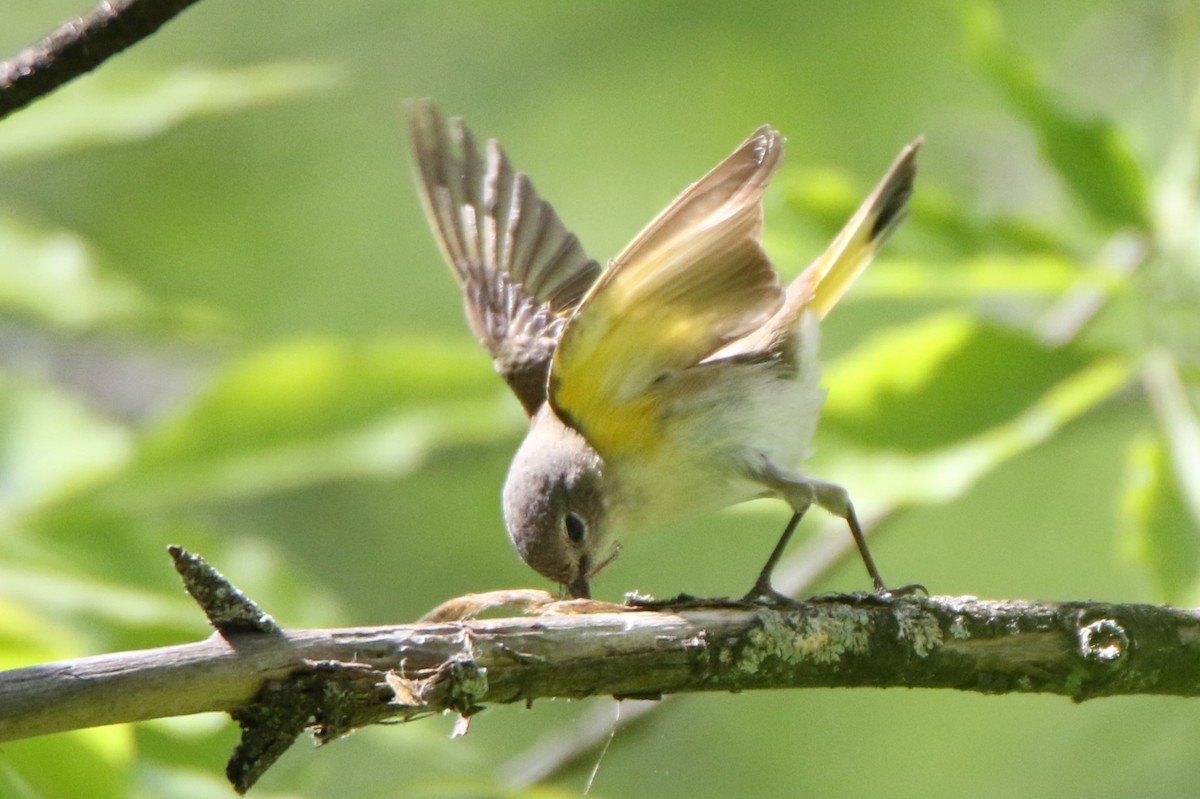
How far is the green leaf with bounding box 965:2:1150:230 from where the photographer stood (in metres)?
2.98

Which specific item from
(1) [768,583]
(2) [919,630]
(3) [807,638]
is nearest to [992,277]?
(1) [768,583]

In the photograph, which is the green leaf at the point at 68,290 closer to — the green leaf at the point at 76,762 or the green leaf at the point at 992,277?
the green leaf at the point at 76,762

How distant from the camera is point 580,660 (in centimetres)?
201

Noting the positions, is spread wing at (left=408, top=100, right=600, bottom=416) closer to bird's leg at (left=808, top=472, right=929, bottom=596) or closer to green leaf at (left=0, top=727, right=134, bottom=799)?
bird's leg at (left=808, top=472, right=929, bottom=596)

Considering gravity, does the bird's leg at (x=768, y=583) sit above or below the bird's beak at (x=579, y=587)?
below

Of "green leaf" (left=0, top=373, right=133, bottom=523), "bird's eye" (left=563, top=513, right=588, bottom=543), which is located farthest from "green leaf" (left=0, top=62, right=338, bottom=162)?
"bird's eye" (left=563, top=513, right=588, bottom=543)

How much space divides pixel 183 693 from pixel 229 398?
1.65 meters

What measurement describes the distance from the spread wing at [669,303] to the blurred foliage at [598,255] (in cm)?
31

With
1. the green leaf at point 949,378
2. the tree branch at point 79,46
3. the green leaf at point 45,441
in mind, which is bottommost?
the green leaf at point 949,378

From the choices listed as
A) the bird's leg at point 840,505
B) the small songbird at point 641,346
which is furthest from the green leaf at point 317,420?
the bird's leg at point 840,505

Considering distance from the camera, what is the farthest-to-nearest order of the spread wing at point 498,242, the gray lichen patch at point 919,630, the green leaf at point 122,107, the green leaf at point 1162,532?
the spread wing at point 498,242, the green leaf at point 122,107, the green leaf at point 1162,532, the gray lichen patch at point 919,630

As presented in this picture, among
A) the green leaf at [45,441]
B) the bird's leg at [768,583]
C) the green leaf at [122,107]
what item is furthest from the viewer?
the green leaf at [122,107]

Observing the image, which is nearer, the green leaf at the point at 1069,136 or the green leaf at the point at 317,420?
the green leaf at the point at 1069,136

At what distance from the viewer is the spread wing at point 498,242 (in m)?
4.03
